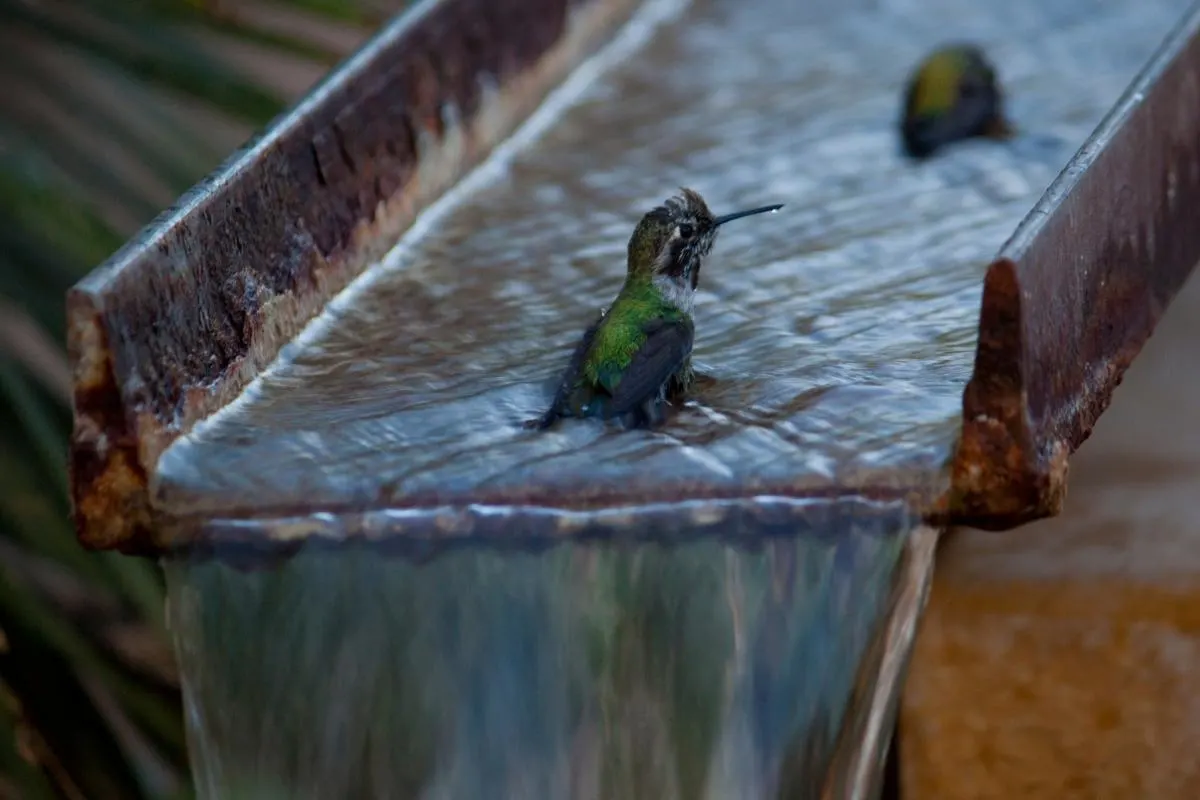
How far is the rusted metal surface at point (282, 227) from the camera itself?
211cm

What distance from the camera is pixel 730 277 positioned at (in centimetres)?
304

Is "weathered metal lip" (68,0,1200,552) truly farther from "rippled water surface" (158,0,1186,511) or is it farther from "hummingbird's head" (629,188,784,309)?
"hummingbird's head" (629,188,784,309)

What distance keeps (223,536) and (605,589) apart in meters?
0.46

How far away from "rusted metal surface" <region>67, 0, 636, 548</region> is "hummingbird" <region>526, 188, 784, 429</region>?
475 millimetres

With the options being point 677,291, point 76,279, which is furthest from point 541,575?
point 76,279

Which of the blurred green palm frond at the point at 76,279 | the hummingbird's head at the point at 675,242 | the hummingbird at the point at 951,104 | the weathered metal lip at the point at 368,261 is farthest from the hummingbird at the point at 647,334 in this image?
the hummingbird at the point at 951,104

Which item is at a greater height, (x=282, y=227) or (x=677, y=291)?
(x=282, y=227)

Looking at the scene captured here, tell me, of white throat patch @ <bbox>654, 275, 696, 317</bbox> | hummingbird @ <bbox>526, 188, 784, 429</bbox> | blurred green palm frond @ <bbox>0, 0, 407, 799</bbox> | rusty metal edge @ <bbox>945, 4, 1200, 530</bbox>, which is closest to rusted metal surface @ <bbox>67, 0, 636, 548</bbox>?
blurred green palm frond @ <bbox>0, 0, 407, 799</bbox>

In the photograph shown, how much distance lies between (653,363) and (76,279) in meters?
1.06

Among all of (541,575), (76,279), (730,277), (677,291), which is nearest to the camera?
(541,575)

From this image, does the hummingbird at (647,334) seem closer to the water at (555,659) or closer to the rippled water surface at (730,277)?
the rippled water surface at (730,277)

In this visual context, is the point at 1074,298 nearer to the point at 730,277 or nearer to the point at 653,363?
the point at 653,363

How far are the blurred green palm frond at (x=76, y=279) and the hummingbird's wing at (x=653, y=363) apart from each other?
0.83 m

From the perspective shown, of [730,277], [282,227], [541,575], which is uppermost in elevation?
[282,227]
